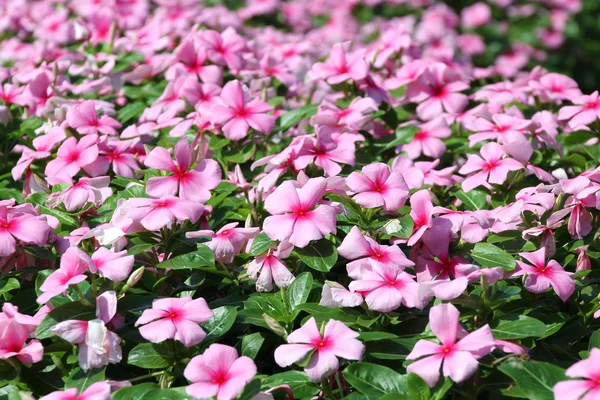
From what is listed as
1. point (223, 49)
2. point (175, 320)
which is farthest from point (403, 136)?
point (175, 320)

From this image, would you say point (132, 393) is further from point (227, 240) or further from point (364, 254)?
point (364, 254)

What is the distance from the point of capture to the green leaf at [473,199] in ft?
7.99

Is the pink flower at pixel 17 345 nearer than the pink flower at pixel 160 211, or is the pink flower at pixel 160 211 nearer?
the pink flower at pixel 17 345

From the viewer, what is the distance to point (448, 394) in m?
1.78

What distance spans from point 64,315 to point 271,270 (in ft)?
1.62

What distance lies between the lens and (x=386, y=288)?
1.81 m

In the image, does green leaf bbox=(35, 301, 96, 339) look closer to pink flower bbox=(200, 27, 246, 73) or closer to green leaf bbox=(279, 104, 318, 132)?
green leaf bbox=(279, 104, 318, 132)

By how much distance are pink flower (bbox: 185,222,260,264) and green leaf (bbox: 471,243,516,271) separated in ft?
1.84

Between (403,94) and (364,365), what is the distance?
194 cm

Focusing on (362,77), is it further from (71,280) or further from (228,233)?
(71,280)

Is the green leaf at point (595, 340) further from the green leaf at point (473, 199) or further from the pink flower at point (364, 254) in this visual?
the green leaf at point (473, 199)

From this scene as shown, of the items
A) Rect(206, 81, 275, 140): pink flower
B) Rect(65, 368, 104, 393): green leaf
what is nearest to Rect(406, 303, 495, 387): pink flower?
Rect(65, 368, 104, 393): green leaf

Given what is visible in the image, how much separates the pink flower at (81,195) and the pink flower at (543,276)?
1.13 meters

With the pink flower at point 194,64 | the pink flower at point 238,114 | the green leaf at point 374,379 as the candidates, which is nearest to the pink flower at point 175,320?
the green leaf at point 374,379
